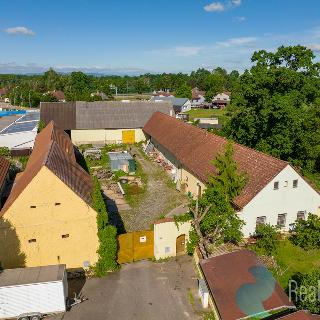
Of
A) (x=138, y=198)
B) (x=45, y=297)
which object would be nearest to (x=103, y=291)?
(x=45, y=297)

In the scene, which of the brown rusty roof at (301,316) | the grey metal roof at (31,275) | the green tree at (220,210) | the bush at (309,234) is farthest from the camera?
the bush at (309,234)

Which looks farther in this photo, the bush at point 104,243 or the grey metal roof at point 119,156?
the grey metal roof at point 119,156

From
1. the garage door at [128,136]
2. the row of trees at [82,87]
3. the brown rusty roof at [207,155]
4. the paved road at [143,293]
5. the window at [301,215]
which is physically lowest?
the paved road at [143,293]

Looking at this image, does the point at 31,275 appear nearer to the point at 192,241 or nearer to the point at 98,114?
the point at 192,241

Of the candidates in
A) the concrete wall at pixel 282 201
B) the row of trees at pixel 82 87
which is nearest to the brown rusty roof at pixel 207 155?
the concrete wall at pixel 282 201

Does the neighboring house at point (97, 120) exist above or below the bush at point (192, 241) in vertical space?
above

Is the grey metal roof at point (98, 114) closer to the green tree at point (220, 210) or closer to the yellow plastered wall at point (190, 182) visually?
the yellow plastered wall at point (190, 182)
